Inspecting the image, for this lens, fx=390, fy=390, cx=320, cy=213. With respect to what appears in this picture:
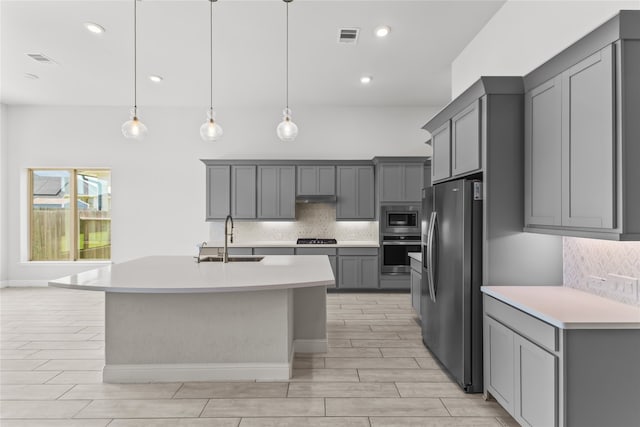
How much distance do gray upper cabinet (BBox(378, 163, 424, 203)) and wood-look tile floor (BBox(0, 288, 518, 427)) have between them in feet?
9.27

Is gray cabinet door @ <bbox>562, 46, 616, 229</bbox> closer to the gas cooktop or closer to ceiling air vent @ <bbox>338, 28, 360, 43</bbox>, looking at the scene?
ceiling air vent @ <bbox>338, 28, 360, 43</bbox>

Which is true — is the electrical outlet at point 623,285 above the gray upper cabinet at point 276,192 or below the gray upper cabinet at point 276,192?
below

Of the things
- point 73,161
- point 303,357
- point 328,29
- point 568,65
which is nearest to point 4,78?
point 73,161

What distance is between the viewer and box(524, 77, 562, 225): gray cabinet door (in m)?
2.34

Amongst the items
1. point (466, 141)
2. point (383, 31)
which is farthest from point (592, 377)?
point (383, 31)

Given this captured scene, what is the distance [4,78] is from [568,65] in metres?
6.85

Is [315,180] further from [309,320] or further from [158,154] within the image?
[309,320]

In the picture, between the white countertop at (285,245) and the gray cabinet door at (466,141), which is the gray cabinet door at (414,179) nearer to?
the white countertop at (285,245)

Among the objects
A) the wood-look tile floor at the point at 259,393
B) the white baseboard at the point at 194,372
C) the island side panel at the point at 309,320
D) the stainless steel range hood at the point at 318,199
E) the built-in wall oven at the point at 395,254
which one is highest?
the stainless steel range hood at the point at 318,199

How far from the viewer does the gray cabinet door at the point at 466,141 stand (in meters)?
2.85

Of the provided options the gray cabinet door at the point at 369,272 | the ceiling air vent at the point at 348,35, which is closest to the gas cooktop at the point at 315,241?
the gray cabinet door at the point at 369,272

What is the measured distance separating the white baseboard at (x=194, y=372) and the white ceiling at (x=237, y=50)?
3.16 meters

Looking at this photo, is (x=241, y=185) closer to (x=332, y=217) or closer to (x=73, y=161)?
(x=332, y=217)

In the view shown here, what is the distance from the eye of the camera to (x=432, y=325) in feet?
11.6
